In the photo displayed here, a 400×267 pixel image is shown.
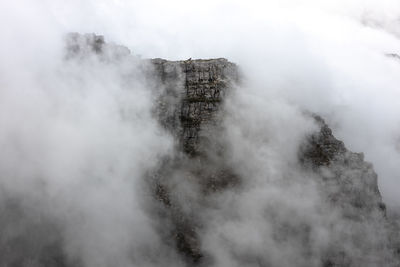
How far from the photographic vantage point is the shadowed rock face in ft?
404

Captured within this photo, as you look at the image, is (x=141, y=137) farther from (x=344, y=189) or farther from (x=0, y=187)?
(x=344, y=189)

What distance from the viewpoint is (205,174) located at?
125625 millimetres

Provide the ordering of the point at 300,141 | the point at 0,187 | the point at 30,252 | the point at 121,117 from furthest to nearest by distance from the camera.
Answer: the point at 121,117
the point at 300,141
the point at 0,187
the point at 30,252

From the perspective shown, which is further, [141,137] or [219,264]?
[141,137]

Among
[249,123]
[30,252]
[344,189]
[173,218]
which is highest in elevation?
[249,123]

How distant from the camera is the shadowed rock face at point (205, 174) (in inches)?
4847

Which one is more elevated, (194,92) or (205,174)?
(194,92)

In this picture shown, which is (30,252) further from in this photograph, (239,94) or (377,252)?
(377,252)

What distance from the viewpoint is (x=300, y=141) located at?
450 feet

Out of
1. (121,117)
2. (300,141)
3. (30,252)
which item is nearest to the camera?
(30,252)

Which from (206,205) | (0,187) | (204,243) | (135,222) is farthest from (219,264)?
(0,187)

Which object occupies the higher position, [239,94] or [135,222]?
[239,94]

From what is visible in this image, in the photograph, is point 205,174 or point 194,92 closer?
point 194,92

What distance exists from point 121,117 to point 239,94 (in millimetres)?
41089
